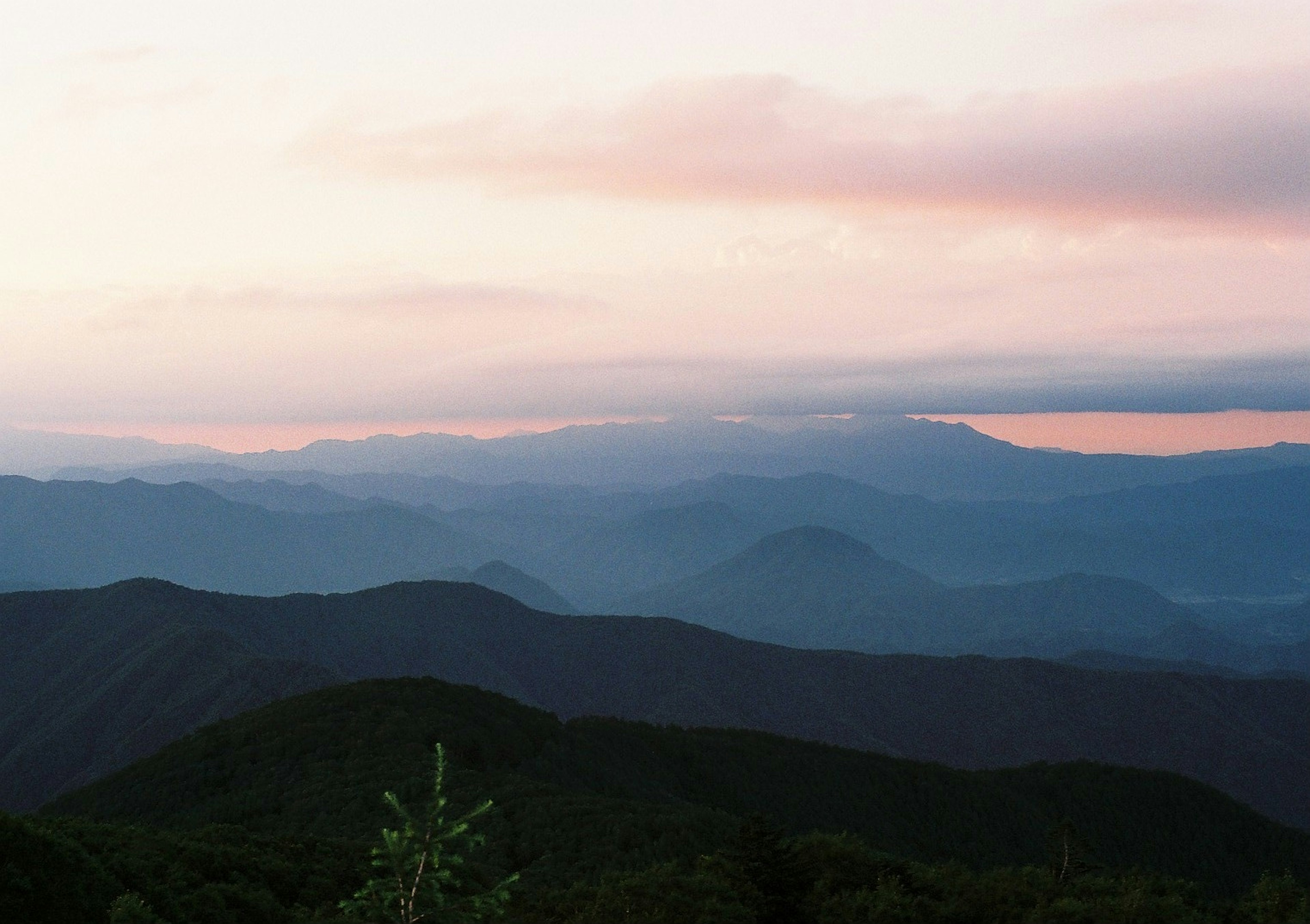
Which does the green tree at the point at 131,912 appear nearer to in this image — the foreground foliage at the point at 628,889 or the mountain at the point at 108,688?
the foreground foliage at the point at 628,889

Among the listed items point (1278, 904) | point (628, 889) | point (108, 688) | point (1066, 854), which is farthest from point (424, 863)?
point (108, 688)

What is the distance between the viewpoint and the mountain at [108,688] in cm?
13088

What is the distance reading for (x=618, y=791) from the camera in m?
80.0

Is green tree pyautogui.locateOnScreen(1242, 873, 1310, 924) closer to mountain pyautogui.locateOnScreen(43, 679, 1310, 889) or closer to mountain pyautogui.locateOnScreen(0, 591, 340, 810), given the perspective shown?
mountain pyautogui.locateOnScreen(43, 679, 1310, 889)

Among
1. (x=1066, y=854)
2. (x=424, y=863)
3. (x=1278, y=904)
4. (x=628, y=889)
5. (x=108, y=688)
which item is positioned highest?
(x=424, y=863)

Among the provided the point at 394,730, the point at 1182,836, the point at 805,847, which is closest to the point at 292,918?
the point at 805,847

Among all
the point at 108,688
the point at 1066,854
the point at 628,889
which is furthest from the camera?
the point at 108,688

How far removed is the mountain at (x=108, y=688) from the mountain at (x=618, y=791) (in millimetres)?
53412

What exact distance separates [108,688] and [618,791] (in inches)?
3956

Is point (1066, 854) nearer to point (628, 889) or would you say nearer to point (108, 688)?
point (628, 889)

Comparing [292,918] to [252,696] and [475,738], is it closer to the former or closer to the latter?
[475,738]

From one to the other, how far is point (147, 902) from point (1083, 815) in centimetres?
9942

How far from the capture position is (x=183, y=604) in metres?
185

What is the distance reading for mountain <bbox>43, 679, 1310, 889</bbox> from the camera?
193 ft
